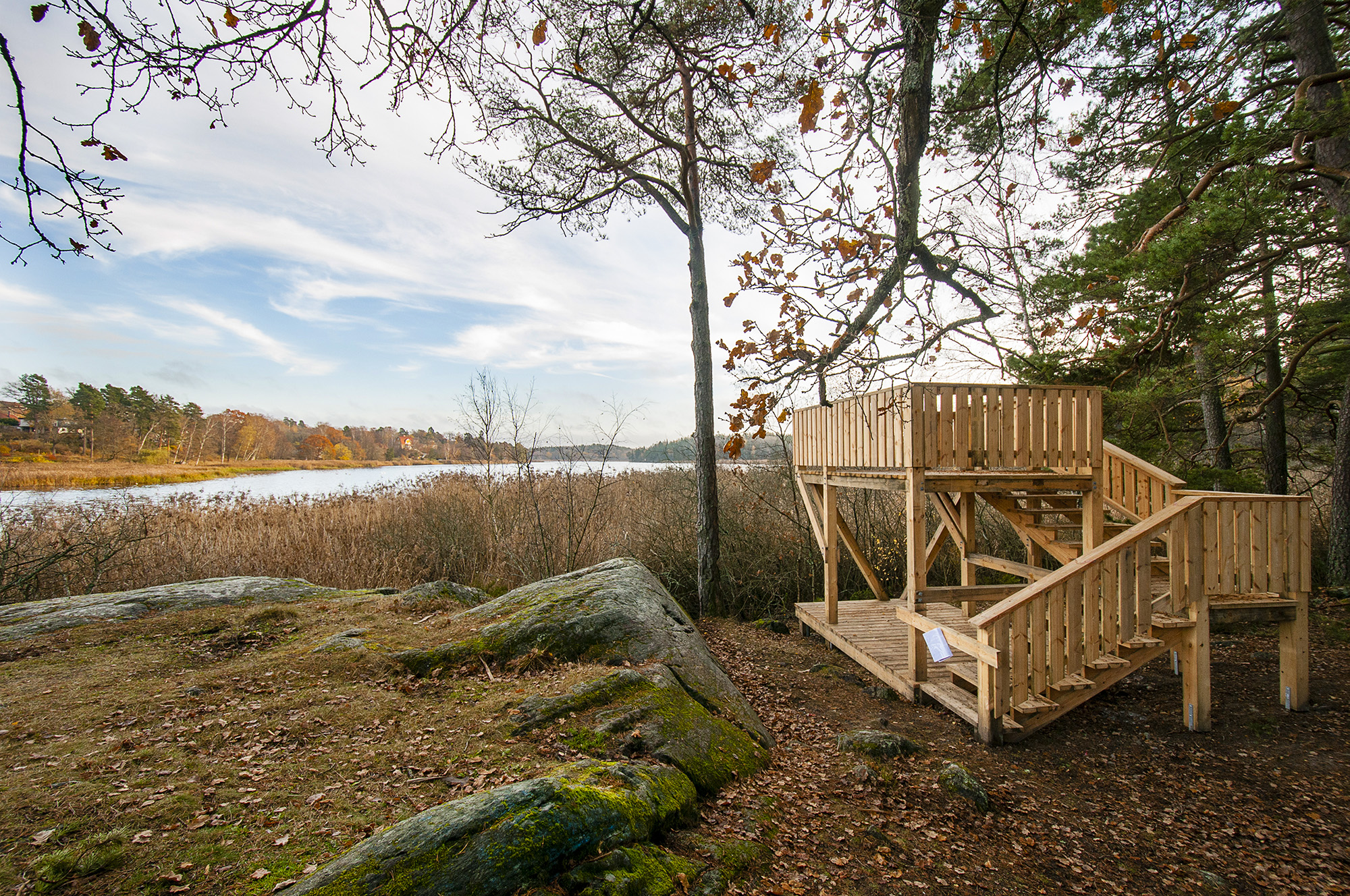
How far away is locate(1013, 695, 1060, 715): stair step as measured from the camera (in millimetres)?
4996

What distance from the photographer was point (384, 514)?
1105 centimetres

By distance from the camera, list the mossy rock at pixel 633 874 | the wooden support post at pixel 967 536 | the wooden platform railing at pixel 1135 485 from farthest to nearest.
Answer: the wooden support post at pixel 967 536, the wooden platform railing at pixel 1135 485, the mossy rock at pixel 633 874

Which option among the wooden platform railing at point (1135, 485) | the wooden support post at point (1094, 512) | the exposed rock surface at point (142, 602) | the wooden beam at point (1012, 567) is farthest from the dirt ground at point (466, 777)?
the wooden platform railing at point (1135, 485)

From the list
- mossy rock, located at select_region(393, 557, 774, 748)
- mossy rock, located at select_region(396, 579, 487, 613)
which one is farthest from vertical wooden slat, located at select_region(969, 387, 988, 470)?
mossy rock, located at select_region(396, 579, 487, 613)

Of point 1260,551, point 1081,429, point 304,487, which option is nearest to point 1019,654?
point 1081,429

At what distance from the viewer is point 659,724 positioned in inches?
143

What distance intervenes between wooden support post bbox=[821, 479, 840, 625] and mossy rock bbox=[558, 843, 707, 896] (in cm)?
565

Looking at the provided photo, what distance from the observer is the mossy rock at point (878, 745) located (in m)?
4.70

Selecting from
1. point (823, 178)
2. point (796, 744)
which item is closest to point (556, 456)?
point (796, 744)

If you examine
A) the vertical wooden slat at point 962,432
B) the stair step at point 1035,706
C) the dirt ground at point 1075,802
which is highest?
the vertical wooden slat at point 962,432

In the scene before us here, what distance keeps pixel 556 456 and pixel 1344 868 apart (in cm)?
840

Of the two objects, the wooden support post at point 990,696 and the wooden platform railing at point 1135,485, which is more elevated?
the wooden platform railing at point 1135,485

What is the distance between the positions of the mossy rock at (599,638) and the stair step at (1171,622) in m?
3.76

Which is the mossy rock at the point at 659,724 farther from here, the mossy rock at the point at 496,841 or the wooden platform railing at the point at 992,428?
the wooden platform railing at the point at 992,428
